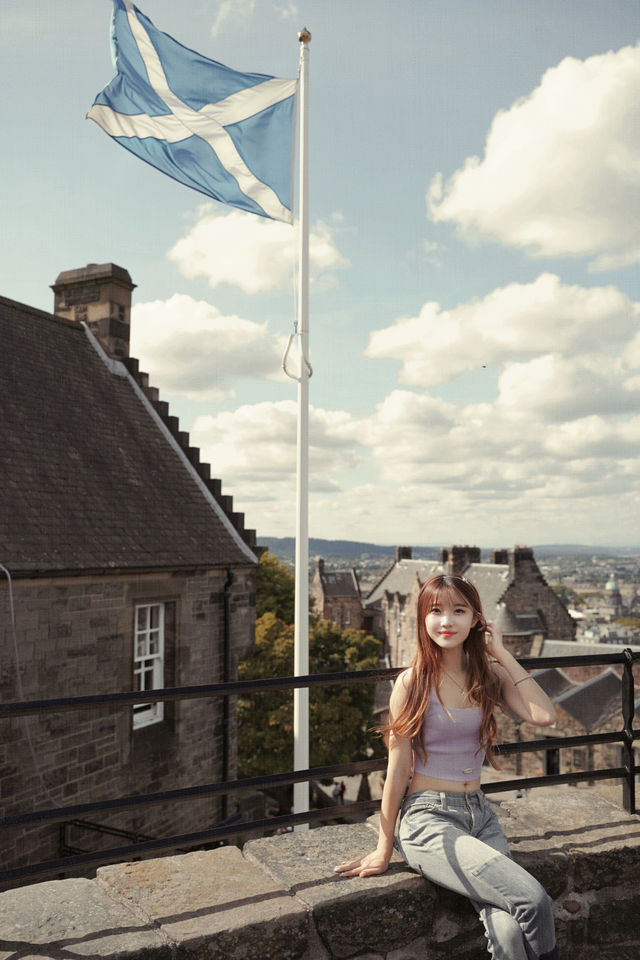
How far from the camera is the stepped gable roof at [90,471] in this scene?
12.9m

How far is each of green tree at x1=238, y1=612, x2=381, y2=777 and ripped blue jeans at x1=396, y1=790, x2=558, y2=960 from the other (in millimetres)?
21467

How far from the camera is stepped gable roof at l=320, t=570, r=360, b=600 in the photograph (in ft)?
245

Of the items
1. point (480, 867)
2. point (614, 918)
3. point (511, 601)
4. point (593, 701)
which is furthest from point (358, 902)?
point (511, 601)

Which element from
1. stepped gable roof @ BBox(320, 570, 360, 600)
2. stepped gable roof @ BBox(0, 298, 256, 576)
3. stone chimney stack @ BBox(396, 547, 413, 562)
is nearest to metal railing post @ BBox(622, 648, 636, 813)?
stepped gable roof @ BBox(0, 298, 256, 576)

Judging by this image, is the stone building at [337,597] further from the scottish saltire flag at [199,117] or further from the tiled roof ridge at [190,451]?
the scottish saltire flag at [199,117]

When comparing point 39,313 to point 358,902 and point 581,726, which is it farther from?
point 581,726

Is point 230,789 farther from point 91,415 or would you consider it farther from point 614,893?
point 91,415

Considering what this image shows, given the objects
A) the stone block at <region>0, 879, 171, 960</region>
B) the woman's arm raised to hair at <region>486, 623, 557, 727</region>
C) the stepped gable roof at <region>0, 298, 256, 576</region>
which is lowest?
the stone block at <region>0, 879, 171, 960</region>

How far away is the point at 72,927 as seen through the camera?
2492 mm

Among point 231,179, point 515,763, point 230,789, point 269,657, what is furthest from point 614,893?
point 515,763

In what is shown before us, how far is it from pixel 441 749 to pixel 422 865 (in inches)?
17.9

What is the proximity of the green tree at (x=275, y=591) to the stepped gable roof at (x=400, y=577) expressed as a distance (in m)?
35.1

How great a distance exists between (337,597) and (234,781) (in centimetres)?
7304

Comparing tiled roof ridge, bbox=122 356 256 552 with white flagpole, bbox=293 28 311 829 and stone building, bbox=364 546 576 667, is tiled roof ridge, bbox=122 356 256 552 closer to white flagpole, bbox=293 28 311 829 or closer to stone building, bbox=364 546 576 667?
white flagpole, bbox=293 28 311 829
